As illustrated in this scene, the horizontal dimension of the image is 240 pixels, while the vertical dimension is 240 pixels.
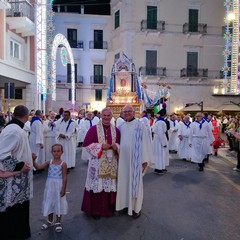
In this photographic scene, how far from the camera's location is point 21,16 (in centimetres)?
1438

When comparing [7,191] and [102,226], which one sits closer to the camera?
[7,191]

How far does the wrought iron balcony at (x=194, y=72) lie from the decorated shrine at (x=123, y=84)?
8.74 meters

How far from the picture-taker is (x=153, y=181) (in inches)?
304

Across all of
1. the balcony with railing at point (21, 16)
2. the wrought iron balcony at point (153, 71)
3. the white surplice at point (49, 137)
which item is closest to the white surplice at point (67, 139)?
the white surplice at point (49, 137)

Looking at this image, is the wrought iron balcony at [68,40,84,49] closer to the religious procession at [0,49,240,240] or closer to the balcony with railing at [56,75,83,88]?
the balcony with railing at [56,75,83,88]

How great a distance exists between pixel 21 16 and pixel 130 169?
12228mm

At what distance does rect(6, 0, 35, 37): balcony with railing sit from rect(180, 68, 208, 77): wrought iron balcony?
16.5 m

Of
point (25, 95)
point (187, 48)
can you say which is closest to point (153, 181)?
point (25, 95)

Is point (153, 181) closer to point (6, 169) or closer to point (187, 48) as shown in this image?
point (6, 169)

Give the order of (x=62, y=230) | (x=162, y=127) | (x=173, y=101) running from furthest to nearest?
(x=173, y=101) → (x=162, y=127) → (x=62, y=230)

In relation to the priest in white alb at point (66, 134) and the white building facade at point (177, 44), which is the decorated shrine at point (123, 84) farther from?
the priest in white alb at point (66, 134)

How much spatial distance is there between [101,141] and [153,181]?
10.9 feet

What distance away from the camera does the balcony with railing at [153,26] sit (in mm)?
27672

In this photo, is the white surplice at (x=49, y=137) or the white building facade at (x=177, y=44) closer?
the white surplice at (x=49, y=137)
